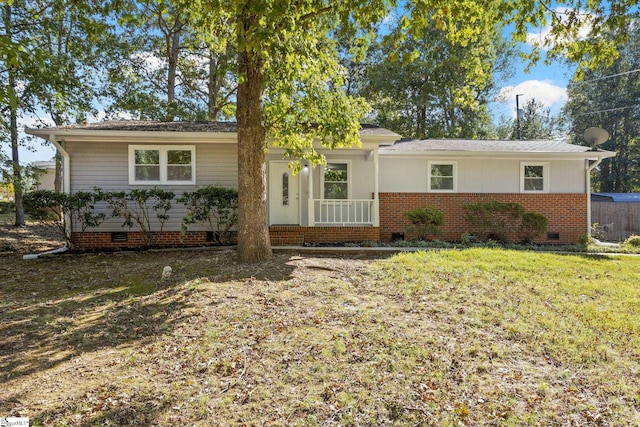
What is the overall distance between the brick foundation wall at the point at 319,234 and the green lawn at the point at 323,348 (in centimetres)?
→ 317

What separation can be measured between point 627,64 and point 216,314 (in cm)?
3405

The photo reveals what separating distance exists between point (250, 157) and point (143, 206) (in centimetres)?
474

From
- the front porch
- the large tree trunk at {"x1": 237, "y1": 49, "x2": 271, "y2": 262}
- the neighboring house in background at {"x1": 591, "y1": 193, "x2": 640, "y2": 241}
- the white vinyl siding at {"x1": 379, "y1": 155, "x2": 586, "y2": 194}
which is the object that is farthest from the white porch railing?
the neighboring house in background at {"x1": 591, "y1": 193, "x2": 640, "y2": 241}

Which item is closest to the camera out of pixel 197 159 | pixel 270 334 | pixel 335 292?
pixel 270 334

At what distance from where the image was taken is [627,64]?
26.6 meters

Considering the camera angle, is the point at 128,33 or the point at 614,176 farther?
the point at 614,176

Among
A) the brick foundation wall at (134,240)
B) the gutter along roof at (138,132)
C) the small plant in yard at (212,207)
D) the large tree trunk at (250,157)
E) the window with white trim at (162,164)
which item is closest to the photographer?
the large tree trunk at (250,157)

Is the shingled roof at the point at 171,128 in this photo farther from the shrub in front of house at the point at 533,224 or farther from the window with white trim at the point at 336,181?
the shrub in front of house at the point at 533,224

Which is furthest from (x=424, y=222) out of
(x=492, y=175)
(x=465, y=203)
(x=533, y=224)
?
(x=492, y=175)

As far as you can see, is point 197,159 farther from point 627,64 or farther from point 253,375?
point 627,64

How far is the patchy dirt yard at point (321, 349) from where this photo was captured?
9.02 feet

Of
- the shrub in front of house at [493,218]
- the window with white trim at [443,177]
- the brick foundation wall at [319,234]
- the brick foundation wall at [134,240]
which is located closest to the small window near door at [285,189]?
the brick foundation wall at [319,234]

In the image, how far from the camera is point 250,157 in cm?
684

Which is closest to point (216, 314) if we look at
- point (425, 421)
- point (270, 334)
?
point (270, 334)
